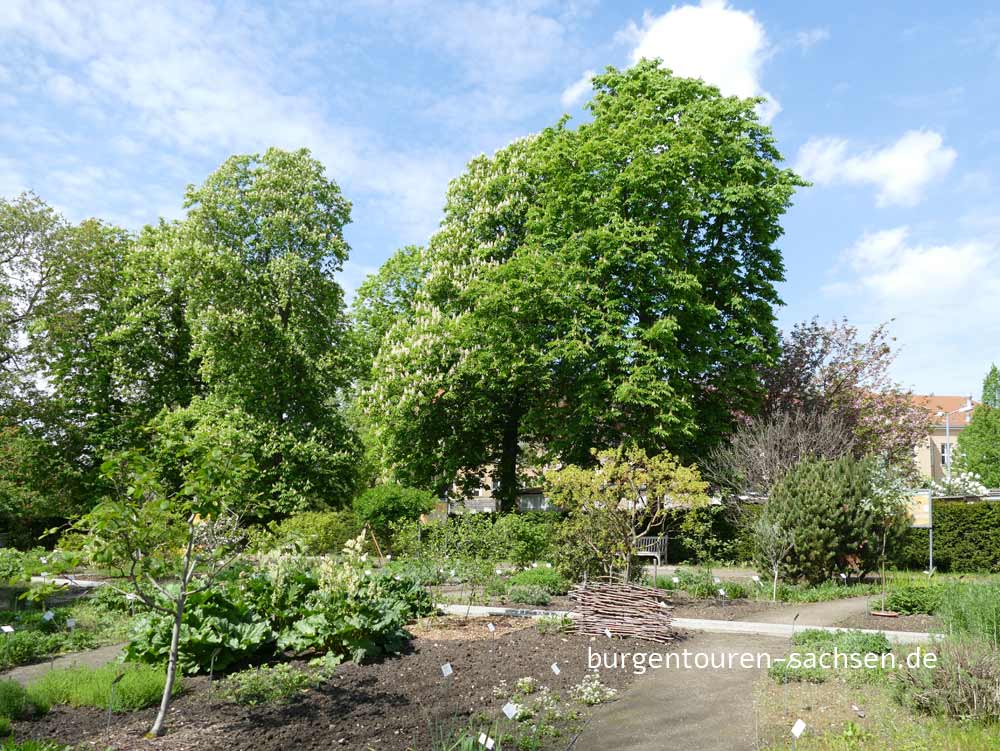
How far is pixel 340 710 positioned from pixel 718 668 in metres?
3.96

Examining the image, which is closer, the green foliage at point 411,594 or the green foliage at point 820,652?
the green foliage at point 820,652

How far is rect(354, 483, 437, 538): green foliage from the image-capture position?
20.2 meters

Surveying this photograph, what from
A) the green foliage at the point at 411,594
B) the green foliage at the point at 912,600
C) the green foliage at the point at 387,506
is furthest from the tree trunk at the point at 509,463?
the green foliage at the point at 912,600

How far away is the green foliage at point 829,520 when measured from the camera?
1338cm

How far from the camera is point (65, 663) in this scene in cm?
798

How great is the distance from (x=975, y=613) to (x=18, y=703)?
878 centimetres

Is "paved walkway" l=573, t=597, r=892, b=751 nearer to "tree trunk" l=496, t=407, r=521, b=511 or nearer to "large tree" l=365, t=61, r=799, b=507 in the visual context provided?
"large tree" l=365, t=61, r=799, b=507

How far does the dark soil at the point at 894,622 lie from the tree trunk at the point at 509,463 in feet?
44.0

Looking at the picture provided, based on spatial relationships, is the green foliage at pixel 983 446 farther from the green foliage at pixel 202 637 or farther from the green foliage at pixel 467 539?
the green foliage at pixel 202 637

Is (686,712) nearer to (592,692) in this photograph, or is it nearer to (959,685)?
(592,692)

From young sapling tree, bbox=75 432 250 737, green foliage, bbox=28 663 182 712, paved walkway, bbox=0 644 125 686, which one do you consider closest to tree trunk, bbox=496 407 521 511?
paved walkway, bbox=0 644 125 686

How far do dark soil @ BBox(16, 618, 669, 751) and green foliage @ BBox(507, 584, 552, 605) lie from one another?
3.67m

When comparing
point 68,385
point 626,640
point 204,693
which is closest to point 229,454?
point 204,693

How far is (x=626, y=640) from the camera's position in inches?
339
